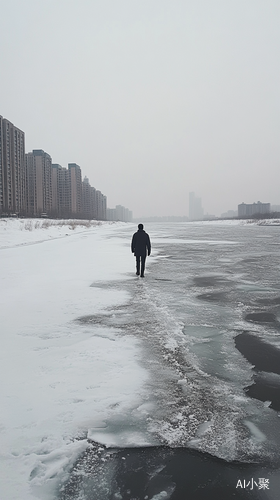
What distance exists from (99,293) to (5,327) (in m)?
2.57

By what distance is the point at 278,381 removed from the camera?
126 inches

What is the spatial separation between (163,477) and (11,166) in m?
106

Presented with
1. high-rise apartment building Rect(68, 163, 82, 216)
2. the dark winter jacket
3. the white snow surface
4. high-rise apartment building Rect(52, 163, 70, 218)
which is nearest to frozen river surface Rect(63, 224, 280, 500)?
the white snow surface

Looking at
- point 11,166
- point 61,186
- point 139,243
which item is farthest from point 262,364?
point 61,186

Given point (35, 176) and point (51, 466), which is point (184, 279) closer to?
point (51, 466)

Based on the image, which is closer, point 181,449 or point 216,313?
point 181,449

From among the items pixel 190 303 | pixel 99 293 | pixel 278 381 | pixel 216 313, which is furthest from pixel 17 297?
pixel 278 381

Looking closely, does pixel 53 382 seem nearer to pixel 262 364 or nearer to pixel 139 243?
pixel 262 364

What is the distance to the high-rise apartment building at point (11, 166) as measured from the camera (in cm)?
9244

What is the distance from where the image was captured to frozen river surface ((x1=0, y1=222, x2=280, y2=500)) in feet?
6.47

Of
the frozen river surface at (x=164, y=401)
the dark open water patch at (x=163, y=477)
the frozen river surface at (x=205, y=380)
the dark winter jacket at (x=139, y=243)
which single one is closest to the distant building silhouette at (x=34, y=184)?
the dark winter jacket at (x=139, y=243)

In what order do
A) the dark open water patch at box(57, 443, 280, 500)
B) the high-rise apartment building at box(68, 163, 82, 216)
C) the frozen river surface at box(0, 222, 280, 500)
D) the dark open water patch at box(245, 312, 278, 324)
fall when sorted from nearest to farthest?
the dark open water patch at box(57, 443, 280, 500)
the frozen river surface at box(0, 222, 280, 500)
the dark open water patch at box(245, 312, 278, 324)
the high-rise apartment building at box(68, 163, 82, 216)

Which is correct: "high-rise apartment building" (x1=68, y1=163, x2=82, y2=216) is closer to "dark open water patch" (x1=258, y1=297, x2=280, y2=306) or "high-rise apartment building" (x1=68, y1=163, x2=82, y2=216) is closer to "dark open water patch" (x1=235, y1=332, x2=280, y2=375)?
"dark open water patch" (x1=258, y1=297, x2=280, y2=306)

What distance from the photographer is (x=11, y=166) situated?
96.6 metres
